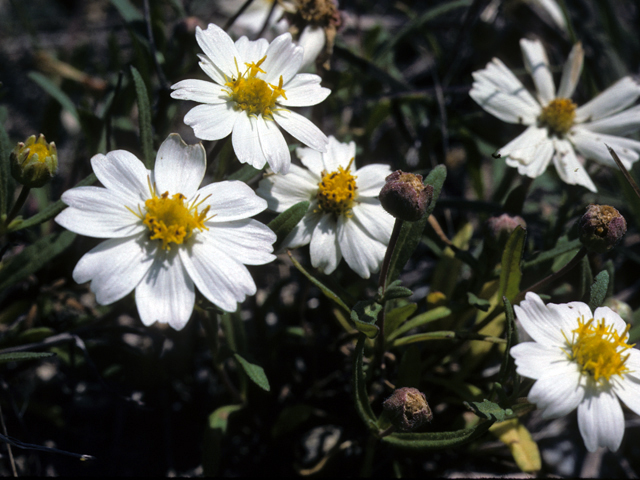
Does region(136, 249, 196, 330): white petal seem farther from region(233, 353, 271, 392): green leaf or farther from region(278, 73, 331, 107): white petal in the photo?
region(278, 73, 331, 107): white petal

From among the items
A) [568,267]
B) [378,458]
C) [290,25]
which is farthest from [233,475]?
[290,25]

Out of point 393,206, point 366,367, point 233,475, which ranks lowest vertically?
point 233,475

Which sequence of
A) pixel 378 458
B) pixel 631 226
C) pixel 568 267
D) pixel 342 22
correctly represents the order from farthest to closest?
1. pixel 631 226
2. pixel 342 22
3. pixel 378 458
4. pixel 568 267

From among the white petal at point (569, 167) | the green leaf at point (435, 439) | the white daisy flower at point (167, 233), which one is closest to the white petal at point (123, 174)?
the white daisy flower at point (167, 233)

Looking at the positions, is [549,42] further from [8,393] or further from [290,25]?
[8,393]

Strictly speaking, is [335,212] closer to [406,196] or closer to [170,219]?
[406,196]

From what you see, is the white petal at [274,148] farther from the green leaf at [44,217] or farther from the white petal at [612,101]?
the white petal at [612,101]
